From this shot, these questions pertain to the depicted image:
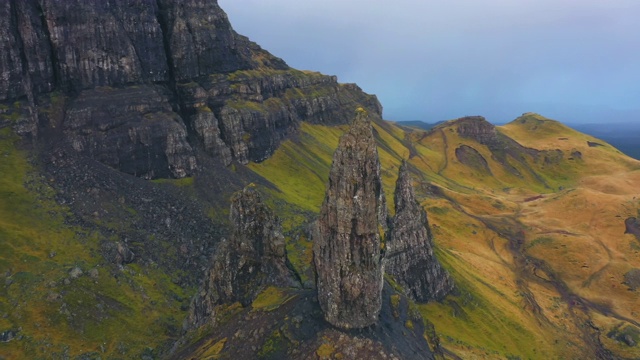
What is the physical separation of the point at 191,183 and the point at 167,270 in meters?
33.4

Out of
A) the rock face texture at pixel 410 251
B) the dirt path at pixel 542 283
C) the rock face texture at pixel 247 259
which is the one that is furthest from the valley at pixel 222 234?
the dirt path at pixel 542 283

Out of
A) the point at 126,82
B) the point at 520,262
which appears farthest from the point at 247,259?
the point at 520,262

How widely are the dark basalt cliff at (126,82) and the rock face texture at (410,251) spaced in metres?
60.6

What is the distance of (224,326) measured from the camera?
53.4 meters

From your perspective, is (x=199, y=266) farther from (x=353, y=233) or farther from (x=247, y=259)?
(x=353, y=233)

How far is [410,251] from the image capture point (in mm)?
93562

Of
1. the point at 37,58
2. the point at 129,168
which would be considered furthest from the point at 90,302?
the point at 37,58

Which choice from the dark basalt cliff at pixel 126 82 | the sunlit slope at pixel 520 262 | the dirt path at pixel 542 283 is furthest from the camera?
the dirt path at pixel 542 283

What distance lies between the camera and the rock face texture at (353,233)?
45.3 meters

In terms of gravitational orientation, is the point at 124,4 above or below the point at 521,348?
above

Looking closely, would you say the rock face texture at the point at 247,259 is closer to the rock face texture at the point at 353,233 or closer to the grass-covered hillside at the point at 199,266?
the grass-covered hillside at the point at 199,266

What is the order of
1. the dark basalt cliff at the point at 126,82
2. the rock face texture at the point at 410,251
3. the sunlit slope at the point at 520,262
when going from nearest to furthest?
1. the rock face texture at the point at 410,251
2. the sunlit slope at the point at 520,262
3. the dark basalt cliff at the point at 126,82

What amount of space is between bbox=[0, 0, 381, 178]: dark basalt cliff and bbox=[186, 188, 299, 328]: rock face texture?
5811 cm

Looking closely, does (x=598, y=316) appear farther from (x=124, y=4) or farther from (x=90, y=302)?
(x=124, y=4)
